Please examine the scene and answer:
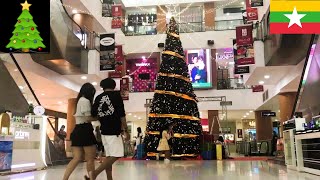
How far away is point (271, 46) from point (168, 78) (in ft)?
14.2

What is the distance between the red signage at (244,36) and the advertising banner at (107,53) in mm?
5341

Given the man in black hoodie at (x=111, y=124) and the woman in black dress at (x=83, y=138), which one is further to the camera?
the woman in black dress at (x=83, y=138)

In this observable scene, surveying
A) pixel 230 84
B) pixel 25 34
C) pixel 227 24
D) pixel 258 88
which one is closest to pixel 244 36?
pixel 258 88

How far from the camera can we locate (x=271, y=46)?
1220cm

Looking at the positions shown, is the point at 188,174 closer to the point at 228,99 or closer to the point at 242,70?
the point at 242,70

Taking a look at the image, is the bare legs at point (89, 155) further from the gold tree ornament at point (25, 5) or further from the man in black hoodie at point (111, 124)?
the gold tree ornament at point (25, 5)

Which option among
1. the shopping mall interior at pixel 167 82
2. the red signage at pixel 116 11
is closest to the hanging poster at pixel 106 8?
the shopping mall interior at pixel 167 82

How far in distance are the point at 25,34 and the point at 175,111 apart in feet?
21.9

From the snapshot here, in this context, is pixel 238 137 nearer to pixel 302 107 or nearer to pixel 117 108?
pixel 302 107

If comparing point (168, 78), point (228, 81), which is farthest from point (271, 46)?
point (228, 81)

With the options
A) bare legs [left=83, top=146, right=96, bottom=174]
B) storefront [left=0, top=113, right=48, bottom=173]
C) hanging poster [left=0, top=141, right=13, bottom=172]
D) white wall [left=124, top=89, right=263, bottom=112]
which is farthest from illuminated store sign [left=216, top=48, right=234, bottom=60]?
bare legs [left=83, top=146, right=96, bottom=174]

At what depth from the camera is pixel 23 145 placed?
8805 mm

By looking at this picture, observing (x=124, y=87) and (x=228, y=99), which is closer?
(x=124, y=87)

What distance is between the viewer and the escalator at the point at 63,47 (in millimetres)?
11922
